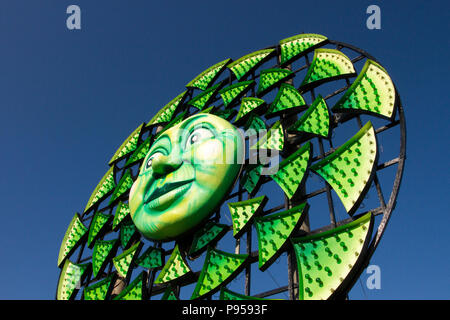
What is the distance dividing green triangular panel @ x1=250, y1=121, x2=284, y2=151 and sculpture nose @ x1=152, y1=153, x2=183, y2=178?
1733mm

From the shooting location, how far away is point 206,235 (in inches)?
330

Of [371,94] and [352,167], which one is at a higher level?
[371,94]

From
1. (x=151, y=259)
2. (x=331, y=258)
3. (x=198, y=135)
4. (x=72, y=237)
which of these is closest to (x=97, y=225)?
(x=72, y=237)

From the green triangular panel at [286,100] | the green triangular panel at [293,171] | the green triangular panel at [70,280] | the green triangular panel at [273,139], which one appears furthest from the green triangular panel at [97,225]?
the green triangular panel at [293,171]

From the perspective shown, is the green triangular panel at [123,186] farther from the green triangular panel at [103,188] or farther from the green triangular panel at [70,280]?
the green triangular panel at [70,280]

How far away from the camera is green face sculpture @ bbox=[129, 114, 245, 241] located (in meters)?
8.51

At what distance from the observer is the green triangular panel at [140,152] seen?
1226 centimetres

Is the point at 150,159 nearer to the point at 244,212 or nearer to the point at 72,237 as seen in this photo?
the point at 244,212

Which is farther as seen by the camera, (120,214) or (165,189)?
(120,214)

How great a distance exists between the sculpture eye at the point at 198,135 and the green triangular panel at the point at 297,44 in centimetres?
286

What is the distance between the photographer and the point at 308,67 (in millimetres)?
9961

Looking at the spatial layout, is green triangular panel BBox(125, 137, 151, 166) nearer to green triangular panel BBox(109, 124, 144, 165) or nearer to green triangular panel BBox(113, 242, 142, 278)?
green triangular panel BBox(109, 124, 144, 165)

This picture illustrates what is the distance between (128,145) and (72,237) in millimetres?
3276
